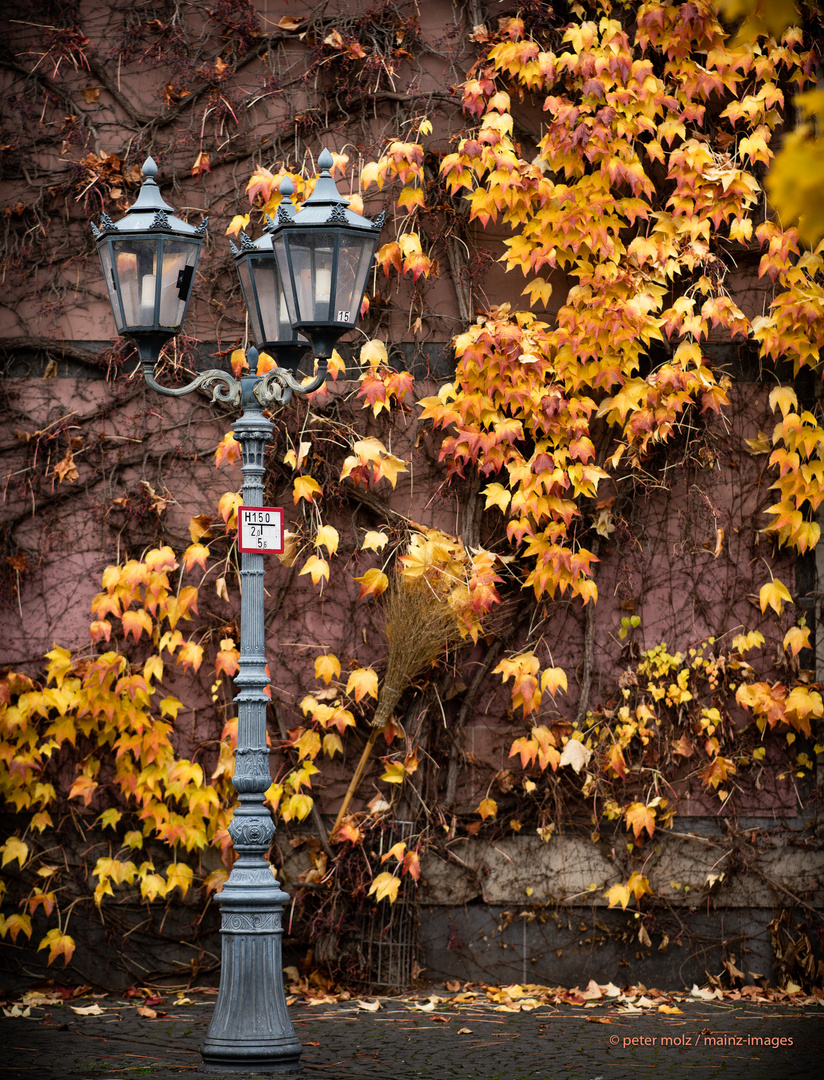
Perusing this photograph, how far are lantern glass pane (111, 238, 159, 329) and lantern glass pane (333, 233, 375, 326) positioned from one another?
739mm

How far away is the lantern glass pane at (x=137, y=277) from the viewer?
15.4ft

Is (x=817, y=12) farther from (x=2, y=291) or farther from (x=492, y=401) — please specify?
(x=2, y=291)

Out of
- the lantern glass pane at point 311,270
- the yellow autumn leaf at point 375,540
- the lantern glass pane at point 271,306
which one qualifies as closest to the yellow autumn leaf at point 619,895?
the yellow autumn leaf at point 375,540

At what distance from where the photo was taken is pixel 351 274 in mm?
4688

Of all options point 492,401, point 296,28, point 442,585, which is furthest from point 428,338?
point 296,28

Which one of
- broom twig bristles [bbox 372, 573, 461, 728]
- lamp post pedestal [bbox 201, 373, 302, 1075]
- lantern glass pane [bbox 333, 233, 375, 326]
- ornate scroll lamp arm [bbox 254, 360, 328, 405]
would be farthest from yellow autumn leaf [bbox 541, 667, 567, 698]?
lantern glass pane [bbox 333, 233, 375, 326]

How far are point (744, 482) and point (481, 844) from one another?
2.55 m

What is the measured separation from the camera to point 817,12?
674 centimetres

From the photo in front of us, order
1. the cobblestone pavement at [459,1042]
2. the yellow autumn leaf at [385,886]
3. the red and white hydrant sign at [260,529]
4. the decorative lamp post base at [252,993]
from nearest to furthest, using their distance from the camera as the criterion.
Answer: the decorative lamp post base at [252,993] < the cobblestone pavement at [459,1042] < the red and white hydrant sign at [260,529] < the yellow autumn leaf at [385,886]

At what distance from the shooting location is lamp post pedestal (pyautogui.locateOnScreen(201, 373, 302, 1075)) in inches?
181

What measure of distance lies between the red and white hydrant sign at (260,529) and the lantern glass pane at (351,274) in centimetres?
85

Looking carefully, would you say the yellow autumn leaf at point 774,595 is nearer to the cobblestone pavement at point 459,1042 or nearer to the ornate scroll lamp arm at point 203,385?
the cobblestone pavement at point 459,1042

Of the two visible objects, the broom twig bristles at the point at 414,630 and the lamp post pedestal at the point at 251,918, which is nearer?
the lamp post pedestal at the point at 251,918

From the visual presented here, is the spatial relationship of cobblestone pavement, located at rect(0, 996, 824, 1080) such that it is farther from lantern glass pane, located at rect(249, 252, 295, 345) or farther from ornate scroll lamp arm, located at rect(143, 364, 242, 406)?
lantern glass pane, located at rect(249, 252, 295, 345)
